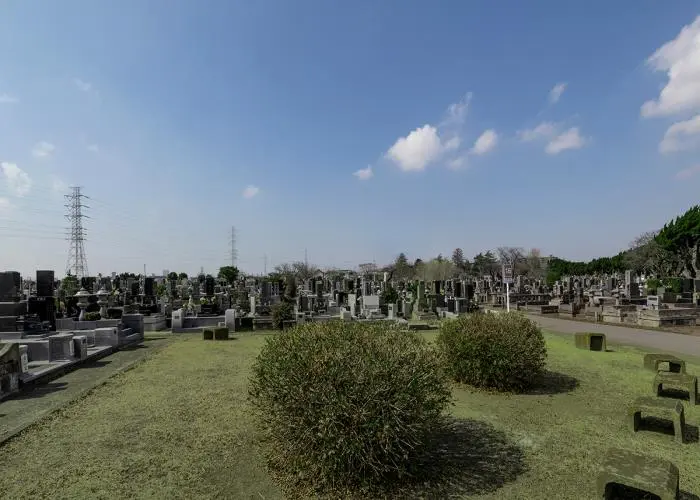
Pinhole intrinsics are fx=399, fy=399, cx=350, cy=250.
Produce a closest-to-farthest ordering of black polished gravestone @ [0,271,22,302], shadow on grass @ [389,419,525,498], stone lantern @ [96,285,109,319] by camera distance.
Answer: shadow on grass @ [389,419,525,498] < black polished gravestone @ [0,271,22,302] < stone lantern @ [96,285,109,319]

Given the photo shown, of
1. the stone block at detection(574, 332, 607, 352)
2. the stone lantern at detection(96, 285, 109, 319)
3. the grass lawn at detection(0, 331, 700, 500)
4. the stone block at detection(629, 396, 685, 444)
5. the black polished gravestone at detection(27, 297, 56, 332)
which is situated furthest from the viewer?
the stone lantern at detection(96, 285, 109, 319)

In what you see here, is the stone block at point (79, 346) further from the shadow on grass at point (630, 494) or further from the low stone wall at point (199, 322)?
the shadow on grass at point (630, 494)

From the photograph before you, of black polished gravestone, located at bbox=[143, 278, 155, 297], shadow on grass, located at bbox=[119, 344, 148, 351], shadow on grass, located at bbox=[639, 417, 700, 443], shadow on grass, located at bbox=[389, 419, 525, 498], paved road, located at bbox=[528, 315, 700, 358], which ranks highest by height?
black polished gravestone, located at bbox=[143, 278, 155, 297]

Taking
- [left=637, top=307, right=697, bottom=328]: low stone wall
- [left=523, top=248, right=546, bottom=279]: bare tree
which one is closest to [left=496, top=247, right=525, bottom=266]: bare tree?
[left=523, top=248, right=546, bottom=279]: bare tree

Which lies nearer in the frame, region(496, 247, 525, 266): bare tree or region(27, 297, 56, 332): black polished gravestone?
region(27, 297, 56, 332): black polished gravestone

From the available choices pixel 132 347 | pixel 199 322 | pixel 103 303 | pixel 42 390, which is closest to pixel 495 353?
pixel 42 390

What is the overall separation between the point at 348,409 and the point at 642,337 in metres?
15.6

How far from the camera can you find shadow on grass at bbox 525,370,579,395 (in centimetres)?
820

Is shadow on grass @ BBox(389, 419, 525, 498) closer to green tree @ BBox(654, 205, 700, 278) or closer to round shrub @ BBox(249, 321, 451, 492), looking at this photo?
round shrub @ BBox(249, 321, 451, 492)

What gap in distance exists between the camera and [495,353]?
26.5 feet

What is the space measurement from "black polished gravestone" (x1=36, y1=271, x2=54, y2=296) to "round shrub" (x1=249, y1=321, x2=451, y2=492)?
53.8 feet

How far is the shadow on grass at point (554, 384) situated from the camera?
8.20m

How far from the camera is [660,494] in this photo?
→ 377cm

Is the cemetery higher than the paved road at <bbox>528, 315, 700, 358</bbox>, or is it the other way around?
the cemetery
